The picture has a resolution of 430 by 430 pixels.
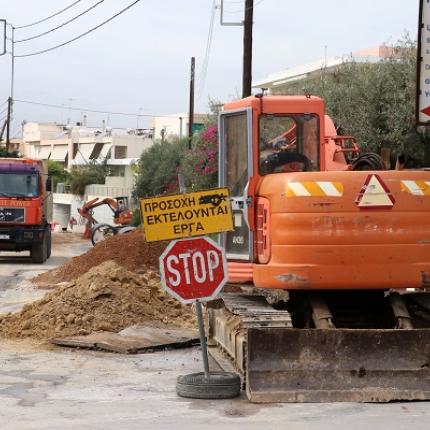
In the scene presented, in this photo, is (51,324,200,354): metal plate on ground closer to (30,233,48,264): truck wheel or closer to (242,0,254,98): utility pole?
(242,0,254,98): utility pole

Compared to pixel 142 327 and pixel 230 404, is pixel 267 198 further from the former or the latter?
pixel 142 327

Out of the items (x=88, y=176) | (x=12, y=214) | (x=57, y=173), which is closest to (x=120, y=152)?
(x=57, y=173)

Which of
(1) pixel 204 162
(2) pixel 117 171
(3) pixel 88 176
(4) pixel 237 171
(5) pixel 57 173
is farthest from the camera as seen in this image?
(5) pixel 57 173

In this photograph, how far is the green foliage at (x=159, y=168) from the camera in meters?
56.9

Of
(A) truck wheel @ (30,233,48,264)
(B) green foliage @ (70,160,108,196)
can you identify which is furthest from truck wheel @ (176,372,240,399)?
(B) green foliage @ (70,160,108,196)

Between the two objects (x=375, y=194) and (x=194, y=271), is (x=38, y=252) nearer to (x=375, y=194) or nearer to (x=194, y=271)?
(x=194, y=271)

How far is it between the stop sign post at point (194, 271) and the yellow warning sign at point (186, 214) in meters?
0.12

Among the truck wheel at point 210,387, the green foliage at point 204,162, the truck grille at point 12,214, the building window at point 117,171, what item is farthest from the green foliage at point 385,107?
the building window at point 117,171

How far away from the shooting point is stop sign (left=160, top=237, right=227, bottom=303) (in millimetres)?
9141

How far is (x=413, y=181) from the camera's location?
927cm

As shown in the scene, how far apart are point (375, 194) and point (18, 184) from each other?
71.8ft

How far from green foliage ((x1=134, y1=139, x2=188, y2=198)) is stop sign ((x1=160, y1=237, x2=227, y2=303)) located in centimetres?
4555

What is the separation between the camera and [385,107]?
24.1m

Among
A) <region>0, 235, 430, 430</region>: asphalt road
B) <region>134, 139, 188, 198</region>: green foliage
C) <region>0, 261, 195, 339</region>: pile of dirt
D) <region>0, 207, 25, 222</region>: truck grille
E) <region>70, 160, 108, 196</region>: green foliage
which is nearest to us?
<region>0, 235, 430, 430</region>: asphalt road
